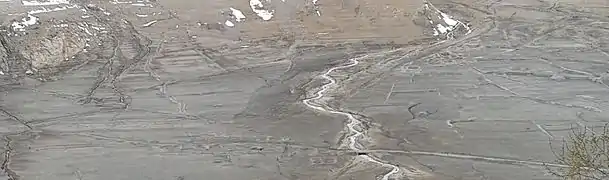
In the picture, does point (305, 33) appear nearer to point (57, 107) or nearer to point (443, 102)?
point (443, 102)

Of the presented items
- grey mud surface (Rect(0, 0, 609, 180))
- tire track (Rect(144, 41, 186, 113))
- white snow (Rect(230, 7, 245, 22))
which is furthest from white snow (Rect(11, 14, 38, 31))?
white snow (Rect(230, 7, 245, 22))

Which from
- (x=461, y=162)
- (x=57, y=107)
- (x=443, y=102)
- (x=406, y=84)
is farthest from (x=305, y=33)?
(x=461, y=162)

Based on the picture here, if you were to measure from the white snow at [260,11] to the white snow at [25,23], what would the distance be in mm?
4145

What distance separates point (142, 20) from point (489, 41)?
6.47 metres

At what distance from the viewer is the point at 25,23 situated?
599 inches

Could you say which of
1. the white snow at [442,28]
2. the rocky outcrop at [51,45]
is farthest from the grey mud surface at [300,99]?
the white snow at [442,28]

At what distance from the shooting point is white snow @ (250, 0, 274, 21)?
1684 cm

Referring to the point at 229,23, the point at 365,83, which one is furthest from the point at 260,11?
the point at 365,83

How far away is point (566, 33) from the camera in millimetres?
16391

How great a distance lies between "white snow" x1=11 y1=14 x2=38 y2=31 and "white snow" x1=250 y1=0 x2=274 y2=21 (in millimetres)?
4145

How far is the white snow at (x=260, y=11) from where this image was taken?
55.3 feet

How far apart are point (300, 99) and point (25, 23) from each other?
5.64 meters

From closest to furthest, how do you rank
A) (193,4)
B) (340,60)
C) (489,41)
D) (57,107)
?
1. (57,107)
2. (340,60)
3. (489,41)
4. (193,4)

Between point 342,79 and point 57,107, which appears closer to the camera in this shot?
point 57,107
